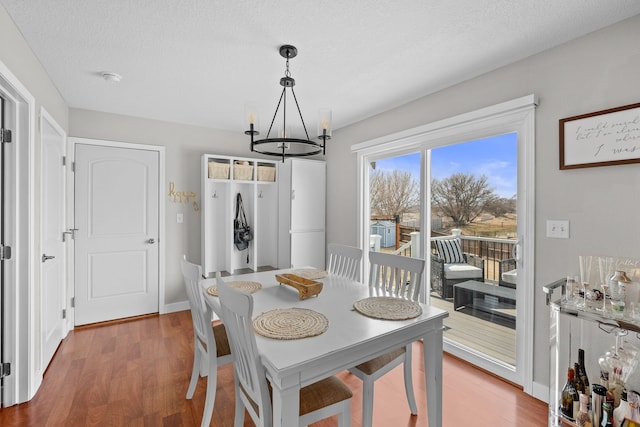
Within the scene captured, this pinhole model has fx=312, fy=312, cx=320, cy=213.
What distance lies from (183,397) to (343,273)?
1.48 m

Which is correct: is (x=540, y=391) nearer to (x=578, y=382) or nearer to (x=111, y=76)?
(x=578, y=382)

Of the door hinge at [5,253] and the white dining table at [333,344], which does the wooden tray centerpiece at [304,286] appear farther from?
the door hinge at [5,253]

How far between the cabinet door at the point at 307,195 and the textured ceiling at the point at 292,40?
49.5 inches

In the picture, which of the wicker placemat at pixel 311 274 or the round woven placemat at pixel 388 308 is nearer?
the round woven placemat at pixel 388 308

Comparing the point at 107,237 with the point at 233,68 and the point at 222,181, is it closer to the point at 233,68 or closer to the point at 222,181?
the point at 222,181

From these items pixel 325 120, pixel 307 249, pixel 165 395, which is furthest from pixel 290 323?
pixel 307 249

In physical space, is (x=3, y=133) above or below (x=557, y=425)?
above

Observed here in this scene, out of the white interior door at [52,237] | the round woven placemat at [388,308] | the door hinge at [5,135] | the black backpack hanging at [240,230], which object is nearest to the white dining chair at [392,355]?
the round woven placemat at [388,308]

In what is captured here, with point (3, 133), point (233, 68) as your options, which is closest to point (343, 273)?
point (233, 68)

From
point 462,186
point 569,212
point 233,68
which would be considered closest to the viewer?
point 569,212

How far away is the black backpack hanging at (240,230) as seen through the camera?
13.4ft

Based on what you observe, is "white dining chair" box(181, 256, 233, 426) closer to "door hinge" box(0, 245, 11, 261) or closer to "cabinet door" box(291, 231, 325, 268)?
"door hinge" box(0, 245, 11, 261)

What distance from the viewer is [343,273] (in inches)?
107

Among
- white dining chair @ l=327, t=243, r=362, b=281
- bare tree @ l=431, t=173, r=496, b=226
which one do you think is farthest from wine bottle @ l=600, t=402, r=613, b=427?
white dining chair @ l=327, t=243, r=362, b=281
